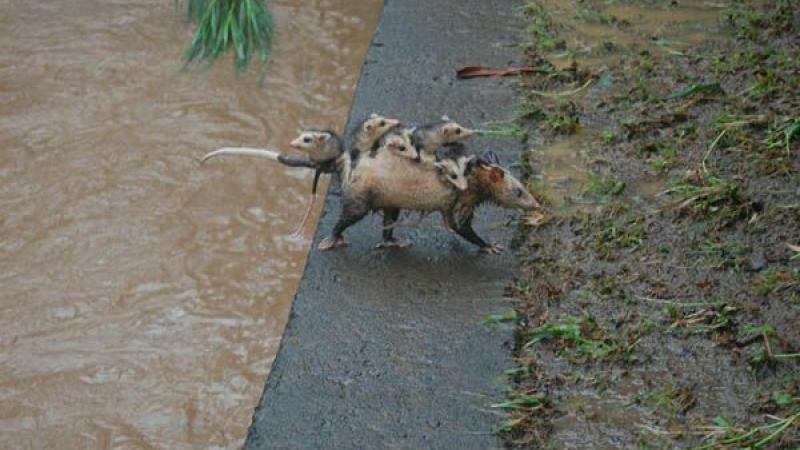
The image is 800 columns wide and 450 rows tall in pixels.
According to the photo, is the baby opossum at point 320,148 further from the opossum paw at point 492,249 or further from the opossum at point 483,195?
the opossum paw at point 492,249

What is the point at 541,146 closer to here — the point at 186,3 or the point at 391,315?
the point at 391,315

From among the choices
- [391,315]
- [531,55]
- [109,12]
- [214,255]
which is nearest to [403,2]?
[531,55]

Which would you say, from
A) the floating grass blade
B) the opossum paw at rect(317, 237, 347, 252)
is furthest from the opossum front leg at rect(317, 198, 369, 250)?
the floating grass blade

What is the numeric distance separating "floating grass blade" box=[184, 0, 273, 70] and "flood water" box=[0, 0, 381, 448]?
0.10 metres

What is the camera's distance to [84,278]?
185 inches

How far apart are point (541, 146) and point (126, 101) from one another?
207 cm

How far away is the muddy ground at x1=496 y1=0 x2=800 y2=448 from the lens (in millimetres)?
3631

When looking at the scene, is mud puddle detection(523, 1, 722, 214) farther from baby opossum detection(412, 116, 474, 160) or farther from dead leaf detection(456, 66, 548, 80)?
baby opossum detection(412, 116, 474, 160)

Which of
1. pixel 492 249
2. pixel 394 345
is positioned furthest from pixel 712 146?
pixel 394 345

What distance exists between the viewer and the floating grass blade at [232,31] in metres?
6.17

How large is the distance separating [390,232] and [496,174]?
0.46m

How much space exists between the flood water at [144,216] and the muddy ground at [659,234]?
984mm

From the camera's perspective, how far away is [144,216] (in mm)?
5090

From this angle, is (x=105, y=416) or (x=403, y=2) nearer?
(x=105, y=416)
